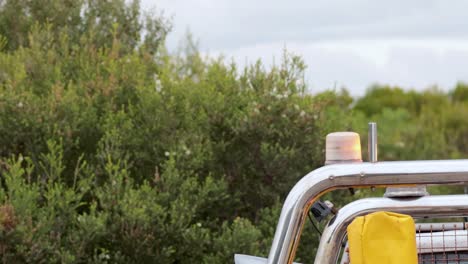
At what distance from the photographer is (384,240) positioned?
8.01 ft

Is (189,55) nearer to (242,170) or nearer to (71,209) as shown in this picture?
(242,170)

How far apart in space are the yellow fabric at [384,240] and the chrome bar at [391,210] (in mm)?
171

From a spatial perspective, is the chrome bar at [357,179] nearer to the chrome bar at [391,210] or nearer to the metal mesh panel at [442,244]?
the chrome bar at [391,210]

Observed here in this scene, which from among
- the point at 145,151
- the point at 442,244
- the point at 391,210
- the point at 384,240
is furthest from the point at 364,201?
the point at 145,151

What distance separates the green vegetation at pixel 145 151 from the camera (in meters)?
6.04

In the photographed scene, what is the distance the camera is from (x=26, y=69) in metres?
7.21

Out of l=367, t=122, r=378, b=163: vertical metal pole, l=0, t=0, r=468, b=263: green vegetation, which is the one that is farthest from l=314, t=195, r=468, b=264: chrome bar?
l=0, t=0, r=468, b=263: green vegetation

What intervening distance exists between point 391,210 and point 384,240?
0.67 feet

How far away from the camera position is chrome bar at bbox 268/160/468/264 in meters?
2.59

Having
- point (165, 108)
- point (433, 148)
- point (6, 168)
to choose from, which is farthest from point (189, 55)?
point (433, 148)

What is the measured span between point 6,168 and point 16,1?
227 cm

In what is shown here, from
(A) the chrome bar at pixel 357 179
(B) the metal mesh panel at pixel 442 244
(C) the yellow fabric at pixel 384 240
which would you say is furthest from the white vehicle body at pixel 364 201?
(B) the metal mesh panel at pixel 442 244

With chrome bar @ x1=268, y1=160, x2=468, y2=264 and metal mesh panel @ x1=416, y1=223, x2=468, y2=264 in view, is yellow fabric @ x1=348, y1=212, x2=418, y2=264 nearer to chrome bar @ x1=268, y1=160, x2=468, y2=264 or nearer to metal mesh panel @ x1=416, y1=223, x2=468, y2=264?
chrome bar @ x1=268, y1=160, x2=468, y2=264

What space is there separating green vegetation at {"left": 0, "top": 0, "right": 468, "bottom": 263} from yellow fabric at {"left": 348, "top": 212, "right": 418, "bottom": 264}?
3.58m
